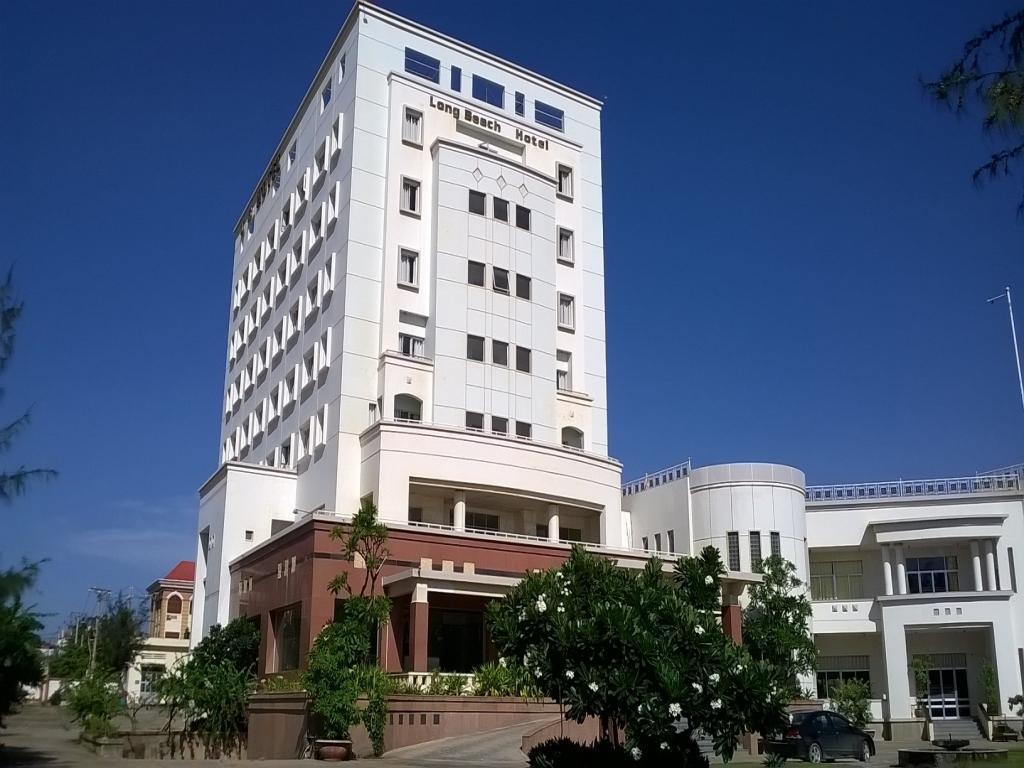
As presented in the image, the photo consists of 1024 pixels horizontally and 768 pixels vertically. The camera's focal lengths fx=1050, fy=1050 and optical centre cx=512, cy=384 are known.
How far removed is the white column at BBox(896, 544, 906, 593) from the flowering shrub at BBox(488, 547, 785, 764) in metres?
31.9

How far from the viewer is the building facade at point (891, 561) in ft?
140

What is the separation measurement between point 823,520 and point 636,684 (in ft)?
114

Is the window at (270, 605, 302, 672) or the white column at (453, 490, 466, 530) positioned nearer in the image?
the window at (270, 605, 302, 672)

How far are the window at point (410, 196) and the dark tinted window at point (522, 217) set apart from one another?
4561 millimetres

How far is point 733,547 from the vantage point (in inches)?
1745

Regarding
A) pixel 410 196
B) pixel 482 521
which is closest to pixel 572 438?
pixel 482 521

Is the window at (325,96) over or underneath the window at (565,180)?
over

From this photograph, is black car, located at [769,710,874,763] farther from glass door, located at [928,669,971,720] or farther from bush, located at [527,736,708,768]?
glass door, located at [928,669,971,720]

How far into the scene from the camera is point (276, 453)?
51.6 metres

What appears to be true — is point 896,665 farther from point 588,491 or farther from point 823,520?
point 588,491

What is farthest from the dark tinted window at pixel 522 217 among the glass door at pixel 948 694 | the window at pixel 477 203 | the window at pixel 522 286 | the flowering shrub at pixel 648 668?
the flowering shrub at pixel 648 668

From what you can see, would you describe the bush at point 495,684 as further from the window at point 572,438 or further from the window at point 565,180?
the window at point 565,180

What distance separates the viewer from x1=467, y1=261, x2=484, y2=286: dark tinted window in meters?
45.8

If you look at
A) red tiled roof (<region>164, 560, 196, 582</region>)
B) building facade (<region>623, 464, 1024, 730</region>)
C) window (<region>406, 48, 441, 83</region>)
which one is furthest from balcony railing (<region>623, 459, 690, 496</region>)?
red tiled roof (<region>164, 560, 196, 582</region>)
